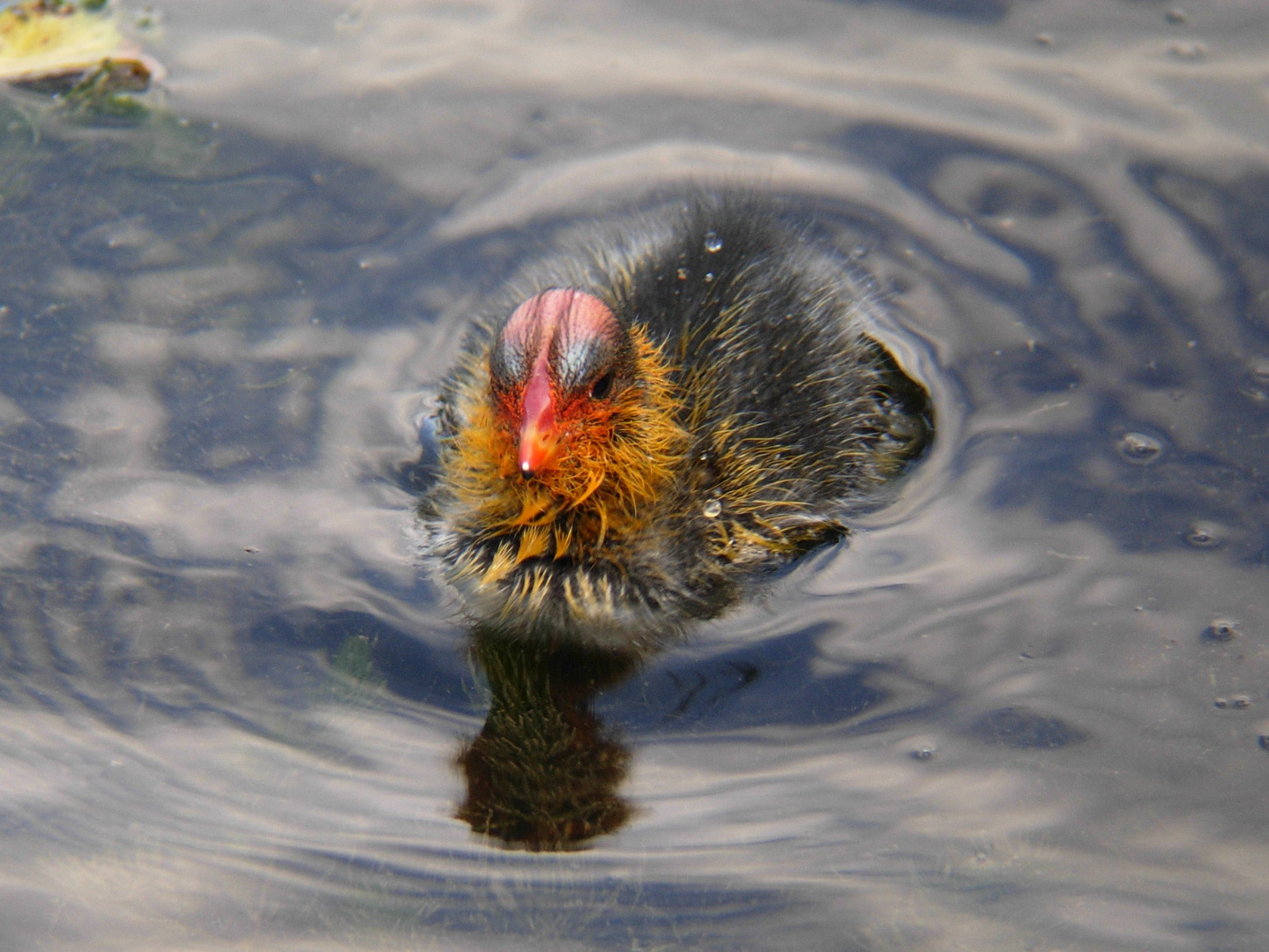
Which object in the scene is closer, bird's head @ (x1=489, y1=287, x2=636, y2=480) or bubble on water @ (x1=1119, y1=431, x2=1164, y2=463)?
bird's head @ (x1=489, y1=287, x2=636, y2=480)

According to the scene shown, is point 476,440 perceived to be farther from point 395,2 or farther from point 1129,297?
point 395,2

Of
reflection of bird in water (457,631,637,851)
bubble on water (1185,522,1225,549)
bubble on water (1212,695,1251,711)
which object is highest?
bubble on water (1185,522,1225,549)

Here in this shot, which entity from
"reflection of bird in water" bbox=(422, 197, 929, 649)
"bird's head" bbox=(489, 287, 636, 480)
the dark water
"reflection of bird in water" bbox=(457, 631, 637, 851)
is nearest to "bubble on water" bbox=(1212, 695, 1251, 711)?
the dark water

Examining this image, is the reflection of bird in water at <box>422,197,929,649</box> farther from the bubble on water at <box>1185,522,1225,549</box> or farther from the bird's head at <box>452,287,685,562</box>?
the bubble on water at <box>1185,522,1225,549</box>

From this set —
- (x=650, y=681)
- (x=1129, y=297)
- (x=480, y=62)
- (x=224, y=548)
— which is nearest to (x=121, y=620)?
(x=224, y=548)

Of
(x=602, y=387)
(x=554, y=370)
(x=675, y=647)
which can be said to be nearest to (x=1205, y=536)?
(x=675, y=647)

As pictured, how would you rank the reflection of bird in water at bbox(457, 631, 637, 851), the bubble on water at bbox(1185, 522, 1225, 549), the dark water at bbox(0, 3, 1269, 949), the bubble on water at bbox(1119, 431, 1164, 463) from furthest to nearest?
the bubble on water at bbox(1119, 431, 1164, 463) < the bubble on water at bbox(1185, 522, 1225, 549) < the reflection of bird in water at bbox(457, 631, 637, 851) < the dark water at bbox(0, 3, 1269, 949)

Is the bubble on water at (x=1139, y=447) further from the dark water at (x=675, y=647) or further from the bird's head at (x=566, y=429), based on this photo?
the bird's head at (x=566, y=429)
